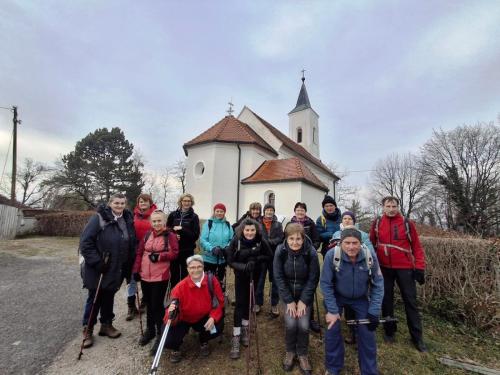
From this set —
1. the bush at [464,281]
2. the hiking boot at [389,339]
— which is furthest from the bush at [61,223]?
the bush at [464,281]

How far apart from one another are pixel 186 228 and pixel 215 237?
0.48m

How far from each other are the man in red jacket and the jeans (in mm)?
1391

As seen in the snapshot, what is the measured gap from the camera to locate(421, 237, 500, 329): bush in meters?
4.28

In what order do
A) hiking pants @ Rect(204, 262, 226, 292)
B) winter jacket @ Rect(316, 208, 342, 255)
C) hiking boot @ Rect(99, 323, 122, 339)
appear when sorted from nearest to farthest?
hiking boot @ Rect(99, 323, 122, 339) < hiking pants @ Rect(204, 262, 226, 292) < winter jacket @ Rect(316, 208, 342, 255)

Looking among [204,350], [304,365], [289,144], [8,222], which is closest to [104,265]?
[204,350]

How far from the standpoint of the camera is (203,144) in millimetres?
16797

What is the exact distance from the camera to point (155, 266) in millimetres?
3371

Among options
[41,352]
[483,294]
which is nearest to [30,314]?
[41,352]

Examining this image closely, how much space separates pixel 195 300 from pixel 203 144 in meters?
14.6

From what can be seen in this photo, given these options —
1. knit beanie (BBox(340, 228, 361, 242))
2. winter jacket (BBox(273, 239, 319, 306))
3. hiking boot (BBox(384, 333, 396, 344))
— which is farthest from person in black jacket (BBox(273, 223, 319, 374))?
hiking boot (BBox(384, 333, 396, 344))

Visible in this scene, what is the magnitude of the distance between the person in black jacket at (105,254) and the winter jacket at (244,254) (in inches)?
55.9

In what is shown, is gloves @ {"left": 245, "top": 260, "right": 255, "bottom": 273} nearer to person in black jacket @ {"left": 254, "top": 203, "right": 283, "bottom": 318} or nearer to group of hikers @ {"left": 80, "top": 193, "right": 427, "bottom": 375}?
group of hikers @ {"left": 80, "top": 193, "right": 427, "bottom": 375}

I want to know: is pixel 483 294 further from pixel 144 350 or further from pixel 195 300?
pixel 144 350

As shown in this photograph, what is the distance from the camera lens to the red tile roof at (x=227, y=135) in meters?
16.5
